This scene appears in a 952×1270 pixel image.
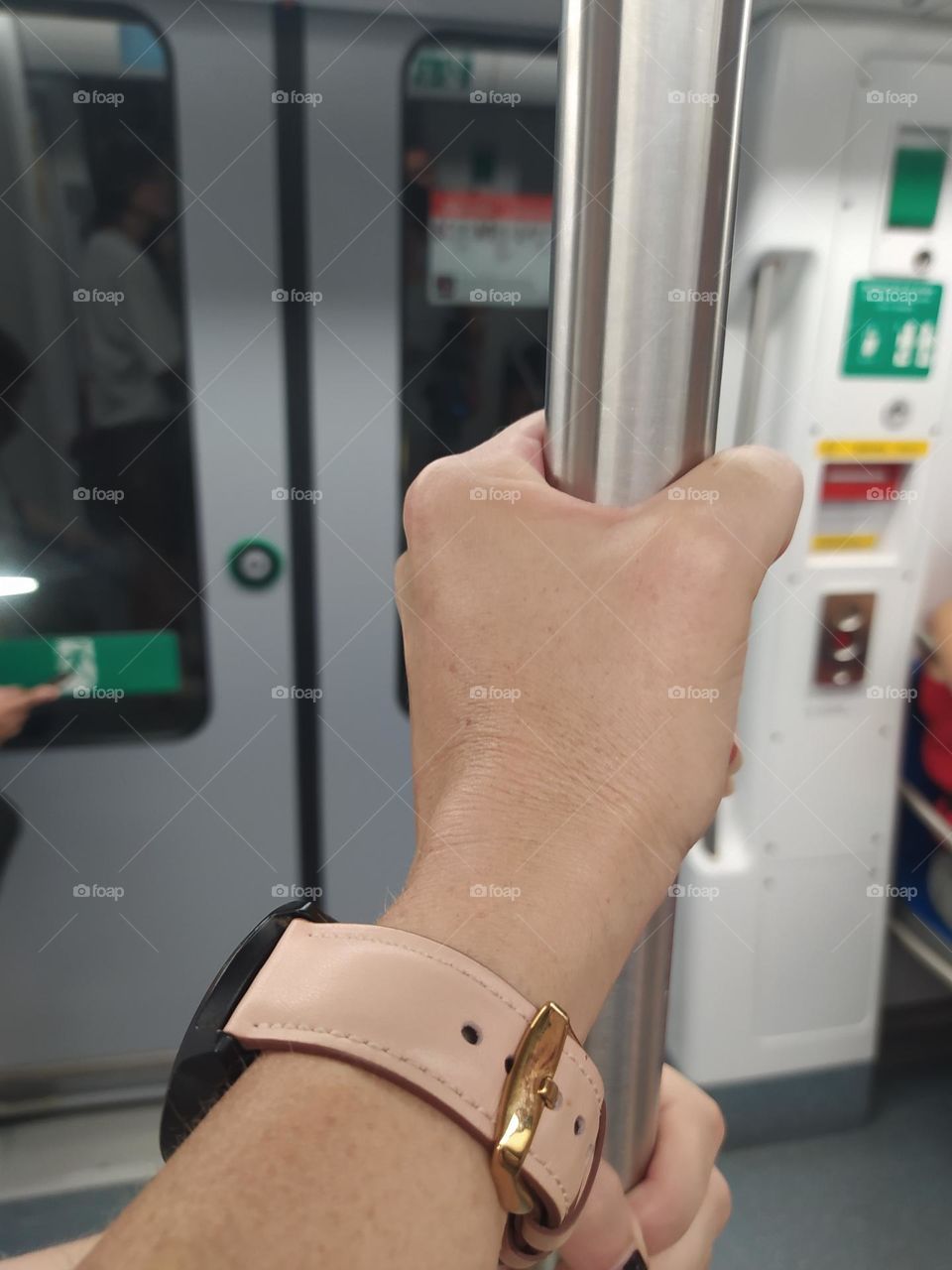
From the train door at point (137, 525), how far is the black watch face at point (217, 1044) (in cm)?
166

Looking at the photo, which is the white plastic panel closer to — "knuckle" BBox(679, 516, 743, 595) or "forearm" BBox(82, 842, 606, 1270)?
"knuckle" BBox(679, 516, 743, 595)

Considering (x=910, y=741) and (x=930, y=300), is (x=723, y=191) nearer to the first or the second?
Answer: (x=930, y=300)

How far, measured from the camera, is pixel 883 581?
1964mm

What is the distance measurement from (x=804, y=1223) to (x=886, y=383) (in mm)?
1959

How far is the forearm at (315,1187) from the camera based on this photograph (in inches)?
13.6

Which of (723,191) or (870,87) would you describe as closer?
(723,191)

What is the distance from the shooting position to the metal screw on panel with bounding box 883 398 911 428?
6.13 feet

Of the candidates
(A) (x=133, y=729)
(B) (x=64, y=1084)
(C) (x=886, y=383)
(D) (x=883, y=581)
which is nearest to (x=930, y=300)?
(C) (x=886, y=383)

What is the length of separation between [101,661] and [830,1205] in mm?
2189

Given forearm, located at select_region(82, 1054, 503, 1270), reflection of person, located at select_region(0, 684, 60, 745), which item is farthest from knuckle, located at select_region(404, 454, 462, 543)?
reflection of person, located at select_region(0, 684, 60, 745)

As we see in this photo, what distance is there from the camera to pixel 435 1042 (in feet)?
1.29

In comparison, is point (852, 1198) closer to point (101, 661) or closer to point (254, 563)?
point (254, 563)

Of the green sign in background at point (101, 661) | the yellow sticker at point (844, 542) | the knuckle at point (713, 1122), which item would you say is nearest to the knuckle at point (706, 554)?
the knuckle at point (713, 1122)

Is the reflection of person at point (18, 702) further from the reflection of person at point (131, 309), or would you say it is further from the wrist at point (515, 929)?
the wrist at point (515, 929)
